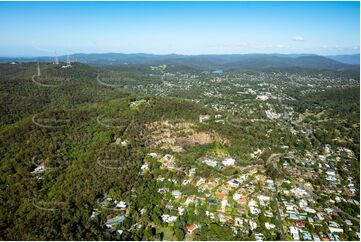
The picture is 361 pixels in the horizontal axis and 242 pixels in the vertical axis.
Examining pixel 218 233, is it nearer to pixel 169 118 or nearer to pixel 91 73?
pixel 169 118

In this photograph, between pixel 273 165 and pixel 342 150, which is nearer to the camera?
pixel 273 165

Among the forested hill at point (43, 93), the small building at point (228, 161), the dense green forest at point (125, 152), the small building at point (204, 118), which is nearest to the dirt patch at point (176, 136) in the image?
the dense green forest at point (125, 152)

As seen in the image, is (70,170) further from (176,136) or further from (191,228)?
(191,228)

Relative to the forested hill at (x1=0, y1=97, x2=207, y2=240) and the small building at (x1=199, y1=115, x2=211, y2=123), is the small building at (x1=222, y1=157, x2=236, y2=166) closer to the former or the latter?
the forested hill at (x1=0, y1=97, x2=207, y2=240)


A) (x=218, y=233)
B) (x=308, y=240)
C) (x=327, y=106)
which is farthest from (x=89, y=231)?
(x=327, y=106)

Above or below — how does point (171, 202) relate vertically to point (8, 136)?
below

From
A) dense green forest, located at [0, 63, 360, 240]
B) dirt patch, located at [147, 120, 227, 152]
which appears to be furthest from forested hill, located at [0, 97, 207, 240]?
dirt patch, located at [147, 120, 227, 152]

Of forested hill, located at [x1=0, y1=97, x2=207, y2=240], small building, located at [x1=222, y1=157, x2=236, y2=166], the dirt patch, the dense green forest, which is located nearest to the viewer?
forested hill, located at [x1=0, y1=97, x2=207, y2=240]

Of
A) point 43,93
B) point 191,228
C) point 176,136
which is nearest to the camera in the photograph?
point 191,228

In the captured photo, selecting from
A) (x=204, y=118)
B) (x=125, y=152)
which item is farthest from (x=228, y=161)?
(x=204, y=118)
